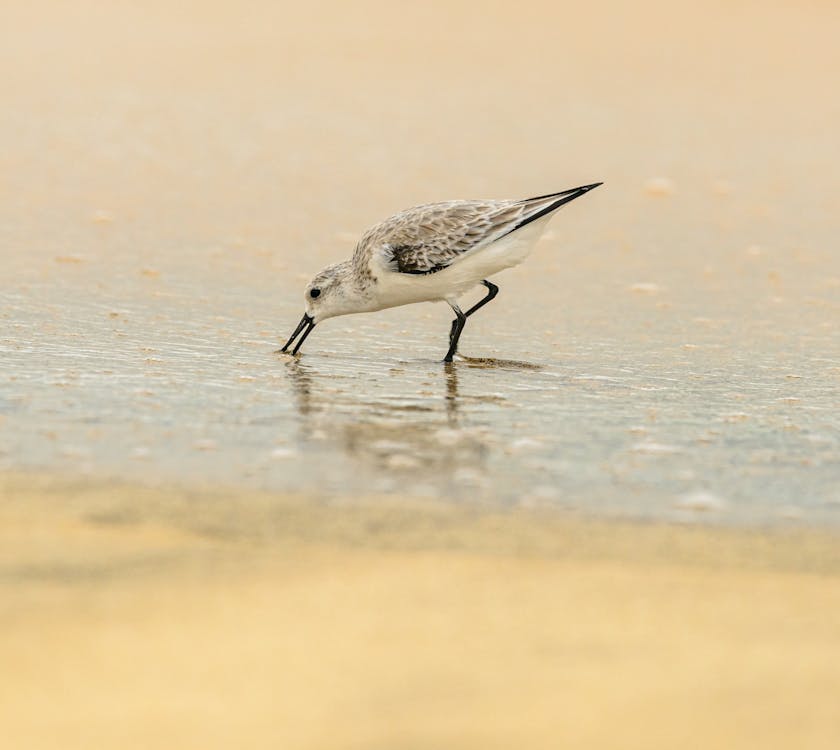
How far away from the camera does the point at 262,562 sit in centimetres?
353

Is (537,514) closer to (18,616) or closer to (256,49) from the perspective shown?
(18,616)

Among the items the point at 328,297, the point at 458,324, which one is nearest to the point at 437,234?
the point at 458,324

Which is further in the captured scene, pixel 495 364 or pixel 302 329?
pixel 302 329

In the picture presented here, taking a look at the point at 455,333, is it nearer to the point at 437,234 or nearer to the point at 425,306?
the point at 437,234

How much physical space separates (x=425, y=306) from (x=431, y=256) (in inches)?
51.1

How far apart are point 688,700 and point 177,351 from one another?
385 centimetres

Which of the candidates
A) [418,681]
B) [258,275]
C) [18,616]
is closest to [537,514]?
[418,681]

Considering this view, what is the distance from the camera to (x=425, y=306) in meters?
8.22

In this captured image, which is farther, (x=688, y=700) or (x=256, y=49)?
(x=256, y=49)

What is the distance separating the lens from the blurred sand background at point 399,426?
2.91 m

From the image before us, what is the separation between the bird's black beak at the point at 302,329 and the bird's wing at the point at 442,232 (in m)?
0.41

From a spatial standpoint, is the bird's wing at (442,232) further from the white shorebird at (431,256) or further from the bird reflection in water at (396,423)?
the bird reflection in water at (396,423)

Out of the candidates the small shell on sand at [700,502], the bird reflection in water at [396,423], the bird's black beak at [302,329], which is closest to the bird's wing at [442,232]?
the bird's black beak at [302,329]

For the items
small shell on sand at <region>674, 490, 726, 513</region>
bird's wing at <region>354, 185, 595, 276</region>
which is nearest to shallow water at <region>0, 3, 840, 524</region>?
small shell on sand at <region>674, 490, 726, 513</region>
